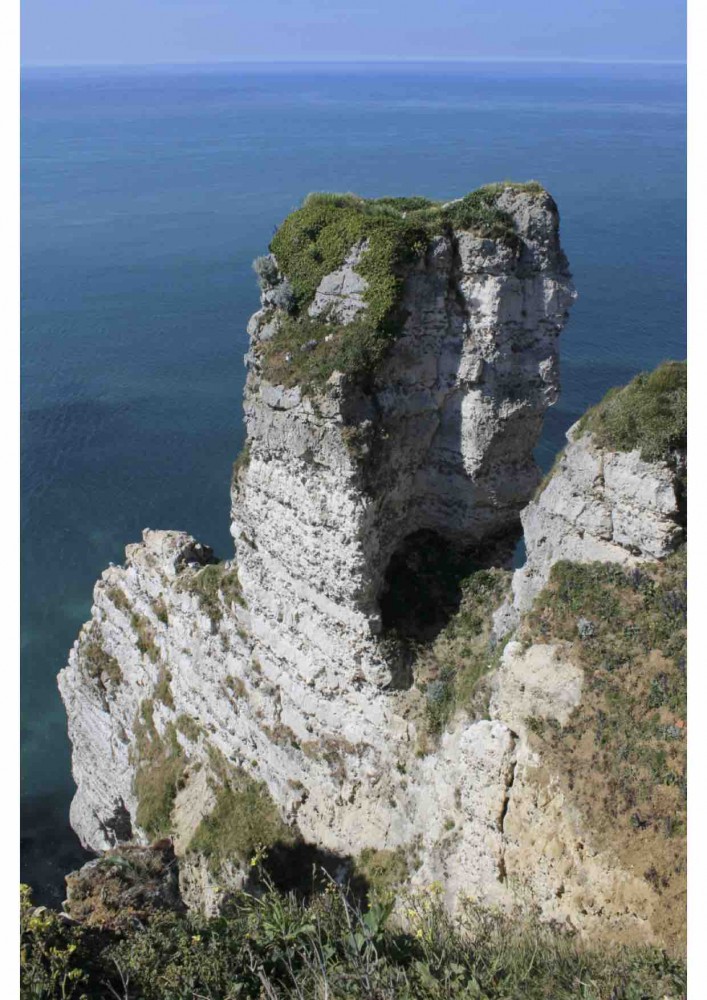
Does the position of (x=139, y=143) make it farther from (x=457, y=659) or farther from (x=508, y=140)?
(x=457, y=659)

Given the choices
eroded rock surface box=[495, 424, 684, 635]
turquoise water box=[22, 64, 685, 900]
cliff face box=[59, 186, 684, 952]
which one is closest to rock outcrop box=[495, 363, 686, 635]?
eroded rock surface box=[495, 424, 684, 635]

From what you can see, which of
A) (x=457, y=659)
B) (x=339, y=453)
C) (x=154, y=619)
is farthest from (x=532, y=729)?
(x=154, y=619)

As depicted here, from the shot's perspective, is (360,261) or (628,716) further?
(360,261)

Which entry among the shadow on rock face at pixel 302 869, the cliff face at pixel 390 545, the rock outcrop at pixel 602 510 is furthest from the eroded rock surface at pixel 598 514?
the shadow on rock face at pixel 302 869

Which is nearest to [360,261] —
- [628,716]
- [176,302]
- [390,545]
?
[390,545]

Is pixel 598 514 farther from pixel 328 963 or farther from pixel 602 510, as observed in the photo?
pixel 328 963

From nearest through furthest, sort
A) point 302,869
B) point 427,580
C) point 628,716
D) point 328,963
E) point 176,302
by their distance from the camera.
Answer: point 328,963
point 628,716
point 427,580
point 302,869
point 176,302
